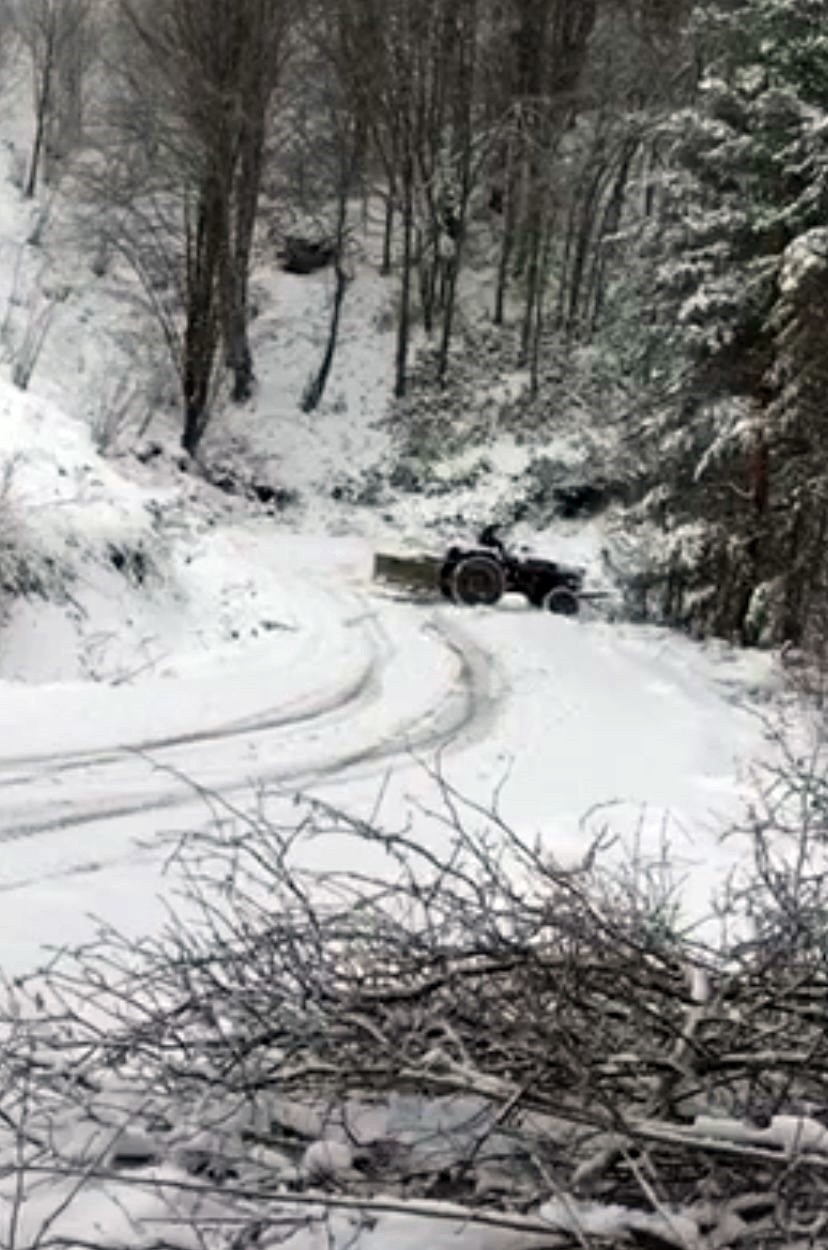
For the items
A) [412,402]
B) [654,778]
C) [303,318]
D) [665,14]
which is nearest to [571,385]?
[412,402]

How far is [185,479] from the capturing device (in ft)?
91.1

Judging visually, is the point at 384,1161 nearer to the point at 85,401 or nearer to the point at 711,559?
the point at 711,559

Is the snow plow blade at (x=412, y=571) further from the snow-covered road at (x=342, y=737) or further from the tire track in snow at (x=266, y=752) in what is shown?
the tire track in snow at (x=266, y=752)

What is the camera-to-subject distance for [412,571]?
2197 cm

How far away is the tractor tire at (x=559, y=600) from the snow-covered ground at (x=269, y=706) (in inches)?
20.5

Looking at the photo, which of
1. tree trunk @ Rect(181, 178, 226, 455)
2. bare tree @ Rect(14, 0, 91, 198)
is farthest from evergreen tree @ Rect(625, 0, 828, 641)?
bare tree @ Rect(14, 0, 91, 198)

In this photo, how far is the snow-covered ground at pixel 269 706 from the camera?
25.9ft

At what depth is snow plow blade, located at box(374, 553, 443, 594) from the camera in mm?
21875

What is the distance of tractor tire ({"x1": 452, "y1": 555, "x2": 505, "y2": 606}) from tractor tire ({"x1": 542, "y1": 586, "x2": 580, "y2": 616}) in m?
0.74

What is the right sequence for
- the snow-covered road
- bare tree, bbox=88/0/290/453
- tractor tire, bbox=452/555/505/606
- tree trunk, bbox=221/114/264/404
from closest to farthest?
the snow-covered road
tractor tire, bbox=452/555/505/606
bare tree, bbox=88/0/290/453
tree trunk, bbox=221/114/264/404

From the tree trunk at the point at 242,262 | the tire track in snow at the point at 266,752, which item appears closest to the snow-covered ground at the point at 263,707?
the tire track in snow at the point at 266,752

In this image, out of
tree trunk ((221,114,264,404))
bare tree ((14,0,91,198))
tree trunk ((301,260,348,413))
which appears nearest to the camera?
tree trunk ((221,114,264,404))

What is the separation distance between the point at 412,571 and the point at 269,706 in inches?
387

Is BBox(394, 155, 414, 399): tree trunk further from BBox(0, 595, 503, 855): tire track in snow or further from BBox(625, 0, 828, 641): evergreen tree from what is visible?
BBox(0, 595, 503, 855): tire track in snow
